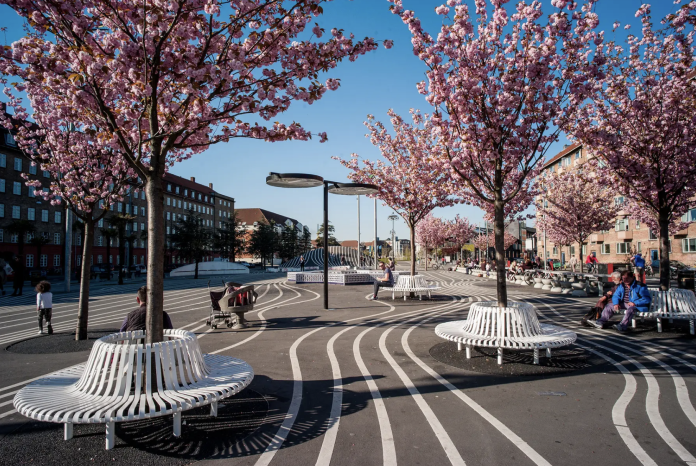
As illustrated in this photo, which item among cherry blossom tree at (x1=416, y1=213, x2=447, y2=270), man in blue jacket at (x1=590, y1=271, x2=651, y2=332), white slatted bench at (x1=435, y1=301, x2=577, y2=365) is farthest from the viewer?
cherry blossom tree at (x1=416, y1=213, x2=447, y2=270)

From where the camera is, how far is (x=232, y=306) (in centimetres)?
1053

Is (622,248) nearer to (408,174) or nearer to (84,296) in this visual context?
(408,174)

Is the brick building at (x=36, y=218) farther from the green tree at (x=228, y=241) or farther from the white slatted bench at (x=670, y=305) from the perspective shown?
the white slatted bench at (x=670, y=305)

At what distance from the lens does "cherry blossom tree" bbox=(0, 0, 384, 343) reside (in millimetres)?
4742

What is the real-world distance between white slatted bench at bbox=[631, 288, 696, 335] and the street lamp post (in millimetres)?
8442

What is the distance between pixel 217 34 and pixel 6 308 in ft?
58.0

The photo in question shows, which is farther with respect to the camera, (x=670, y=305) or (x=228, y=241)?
(x=228, y=241)

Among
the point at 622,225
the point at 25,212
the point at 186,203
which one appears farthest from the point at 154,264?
the point at 186,203

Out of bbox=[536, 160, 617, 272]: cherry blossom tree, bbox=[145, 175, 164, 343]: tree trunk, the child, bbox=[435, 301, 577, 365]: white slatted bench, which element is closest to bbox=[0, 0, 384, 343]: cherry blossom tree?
bbox=[145, 175, 164, 343]: tree trunk

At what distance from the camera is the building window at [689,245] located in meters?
41.3

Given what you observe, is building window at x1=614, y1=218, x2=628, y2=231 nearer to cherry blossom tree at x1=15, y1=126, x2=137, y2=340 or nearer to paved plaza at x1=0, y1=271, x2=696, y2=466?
paved plaza at x1=0, y1=271, x2=696, y2=466

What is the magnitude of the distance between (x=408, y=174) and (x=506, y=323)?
1053 cm

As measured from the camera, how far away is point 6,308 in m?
16.7

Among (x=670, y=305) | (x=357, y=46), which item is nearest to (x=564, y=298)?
(x=670, y=305)
